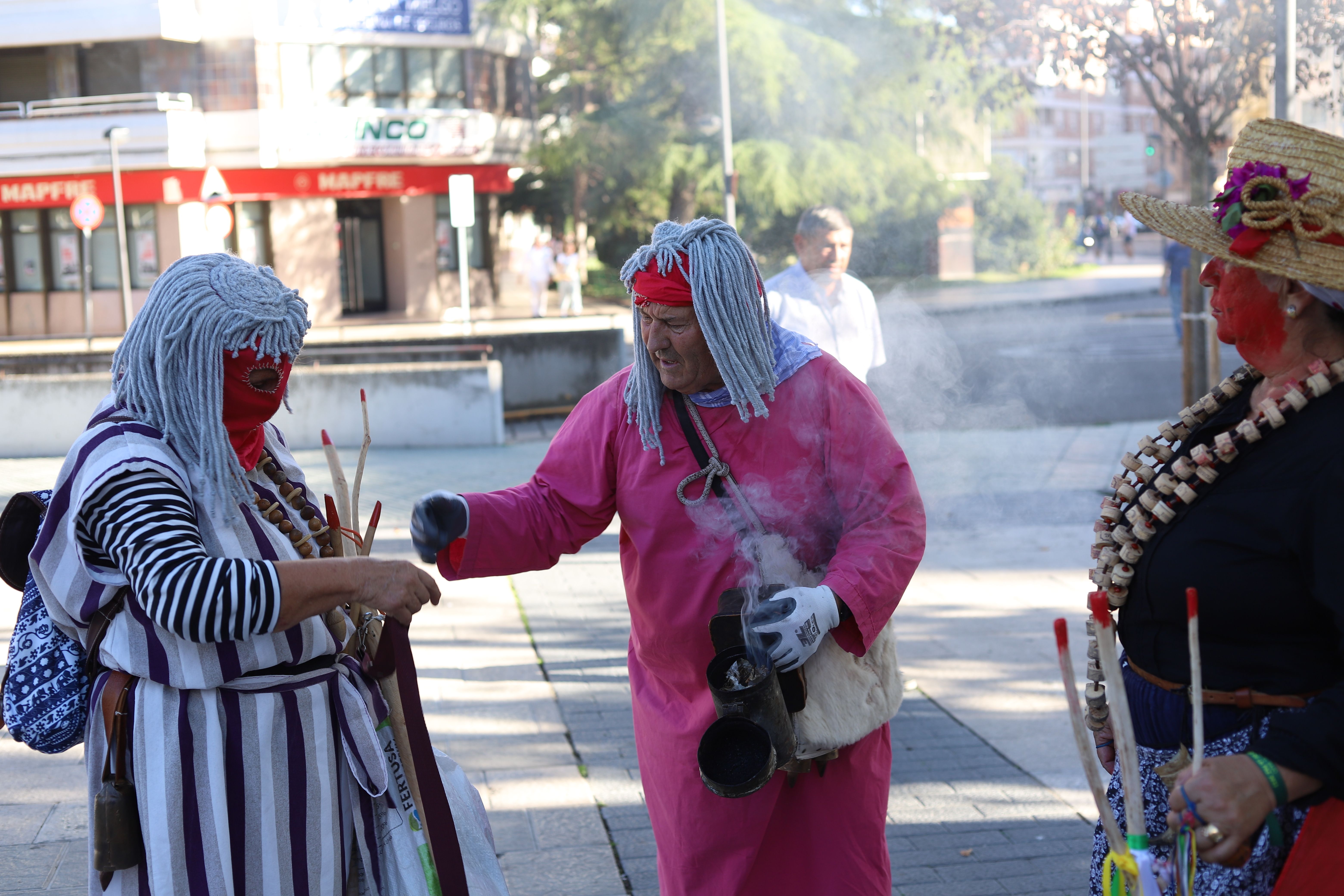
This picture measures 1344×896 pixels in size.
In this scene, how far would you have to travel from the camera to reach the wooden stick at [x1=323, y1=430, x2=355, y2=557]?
2.28m

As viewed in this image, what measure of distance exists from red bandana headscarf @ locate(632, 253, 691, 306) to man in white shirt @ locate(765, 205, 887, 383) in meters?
3.07

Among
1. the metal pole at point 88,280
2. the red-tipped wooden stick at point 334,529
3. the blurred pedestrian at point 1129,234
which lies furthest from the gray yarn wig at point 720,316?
the blurred pedestrian at point 1129,234

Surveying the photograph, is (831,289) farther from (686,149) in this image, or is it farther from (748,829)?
(686,149)

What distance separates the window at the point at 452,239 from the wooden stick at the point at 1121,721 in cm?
2698

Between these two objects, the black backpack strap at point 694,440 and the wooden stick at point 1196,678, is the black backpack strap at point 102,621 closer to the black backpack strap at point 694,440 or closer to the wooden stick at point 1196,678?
the black backpack strap at point 694,440

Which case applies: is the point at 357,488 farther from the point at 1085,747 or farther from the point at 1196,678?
the point at 1196,678

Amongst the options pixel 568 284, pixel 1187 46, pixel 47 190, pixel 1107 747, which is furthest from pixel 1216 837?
pixel 47 190

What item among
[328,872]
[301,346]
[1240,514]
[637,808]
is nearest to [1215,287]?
[1240,514]

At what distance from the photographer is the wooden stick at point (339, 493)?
2281mm

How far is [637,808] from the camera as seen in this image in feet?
13.0

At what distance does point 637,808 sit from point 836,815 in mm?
1637

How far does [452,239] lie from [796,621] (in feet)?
91.6

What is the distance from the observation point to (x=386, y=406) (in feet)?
36.9

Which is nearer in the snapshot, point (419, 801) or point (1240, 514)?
point (1240, 514)
